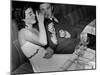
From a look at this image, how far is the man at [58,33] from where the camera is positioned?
272 cm

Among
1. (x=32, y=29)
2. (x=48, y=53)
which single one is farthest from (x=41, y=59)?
(x=32, y=29)

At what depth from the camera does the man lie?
8.91 feet

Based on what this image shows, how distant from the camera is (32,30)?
→ 2.65 m

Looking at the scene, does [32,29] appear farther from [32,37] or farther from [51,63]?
[51,63]

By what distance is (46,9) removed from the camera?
8.87ft

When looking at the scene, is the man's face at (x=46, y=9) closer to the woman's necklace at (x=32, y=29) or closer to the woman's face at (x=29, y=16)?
the woman's face at (x=29, y=16)

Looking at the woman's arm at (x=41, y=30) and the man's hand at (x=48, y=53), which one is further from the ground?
the woman's arm at (x=41, y=30)

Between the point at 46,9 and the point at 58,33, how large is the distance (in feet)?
1.29

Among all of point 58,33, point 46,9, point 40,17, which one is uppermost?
point 46,9

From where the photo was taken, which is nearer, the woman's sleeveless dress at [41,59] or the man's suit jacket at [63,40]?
the woman's sleeveless dress at [41,59]

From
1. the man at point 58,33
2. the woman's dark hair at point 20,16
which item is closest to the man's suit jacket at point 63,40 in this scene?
the man at point 58,33

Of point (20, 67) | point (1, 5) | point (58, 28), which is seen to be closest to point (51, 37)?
point (58, 28)

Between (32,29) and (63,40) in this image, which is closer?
(32,29)

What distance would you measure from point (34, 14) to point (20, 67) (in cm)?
77
